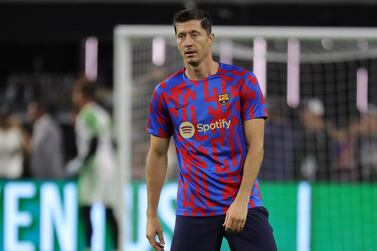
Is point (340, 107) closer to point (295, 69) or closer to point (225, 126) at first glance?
point (295, 69)

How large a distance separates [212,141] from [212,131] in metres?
0.05

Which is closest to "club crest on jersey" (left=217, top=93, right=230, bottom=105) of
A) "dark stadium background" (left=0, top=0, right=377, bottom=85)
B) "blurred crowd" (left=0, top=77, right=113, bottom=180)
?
"blurred crowd" (left=0, top=77, right=113, bottom=180)

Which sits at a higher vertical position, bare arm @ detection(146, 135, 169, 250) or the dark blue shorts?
bare arm @ detection(146, 135, 169, 250)

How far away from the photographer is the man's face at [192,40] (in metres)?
5.64

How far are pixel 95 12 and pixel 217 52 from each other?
7046 mm

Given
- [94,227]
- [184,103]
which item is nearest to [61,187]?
[94,227]

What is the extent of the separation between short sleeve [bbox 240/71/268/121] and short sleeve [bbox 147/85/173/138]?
1.38 feet

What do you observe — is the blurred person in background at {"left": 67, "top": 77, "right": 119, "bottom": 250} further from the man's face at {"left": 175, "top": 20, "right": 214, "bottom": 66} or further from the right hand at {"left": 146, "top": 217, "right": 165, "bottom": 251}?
the man's face at {"left": 175, "top": 20, "right": 214, "bottom": 66}

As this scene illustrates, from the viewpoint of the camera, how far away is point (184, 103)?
19.0 feet

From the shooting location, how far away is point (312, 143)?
1080 cm

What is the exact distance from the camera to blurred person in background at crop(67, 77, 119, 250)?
1102 cm

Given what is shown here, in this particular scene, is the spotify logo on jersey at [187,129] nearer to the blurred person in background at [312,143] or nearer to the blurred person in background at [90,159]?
the blurred person in background at [312,143]

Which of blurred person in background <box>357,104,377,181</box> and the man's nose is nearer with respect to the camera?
the man's nose

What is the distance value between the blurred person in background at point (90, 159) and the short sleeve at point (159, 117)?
510cm
